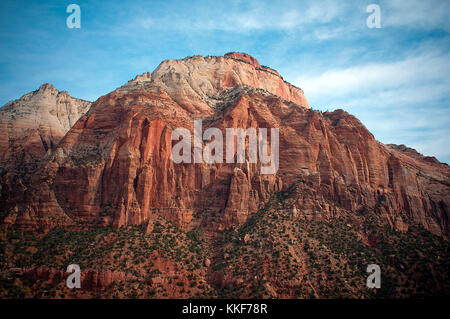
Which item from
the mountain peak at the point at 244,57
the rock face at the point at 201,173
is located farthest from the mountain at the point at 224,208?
the mountain peak at the point at 244,57

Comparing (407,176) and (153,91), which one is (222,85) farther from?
(407,176)

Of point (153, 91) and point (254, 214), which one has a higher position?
point (153, 91)

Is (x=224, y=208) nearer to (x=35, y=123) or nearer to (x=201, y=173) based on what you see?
(x=201, y=173)

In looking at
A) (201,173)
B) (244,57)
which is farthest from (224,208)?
(244,57)

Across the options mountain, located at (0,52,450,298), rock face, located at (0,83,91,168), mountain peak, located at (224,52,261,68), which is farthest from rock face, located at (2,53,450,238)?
mountain peak, located at (224,52,261,68)

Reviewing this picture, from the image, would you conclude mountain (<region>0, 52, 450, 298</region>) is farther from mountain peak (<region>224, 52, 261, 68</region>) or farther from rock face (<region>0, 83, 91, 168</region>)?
mountain peak (<region>224, 52, 261, 68</region>)
